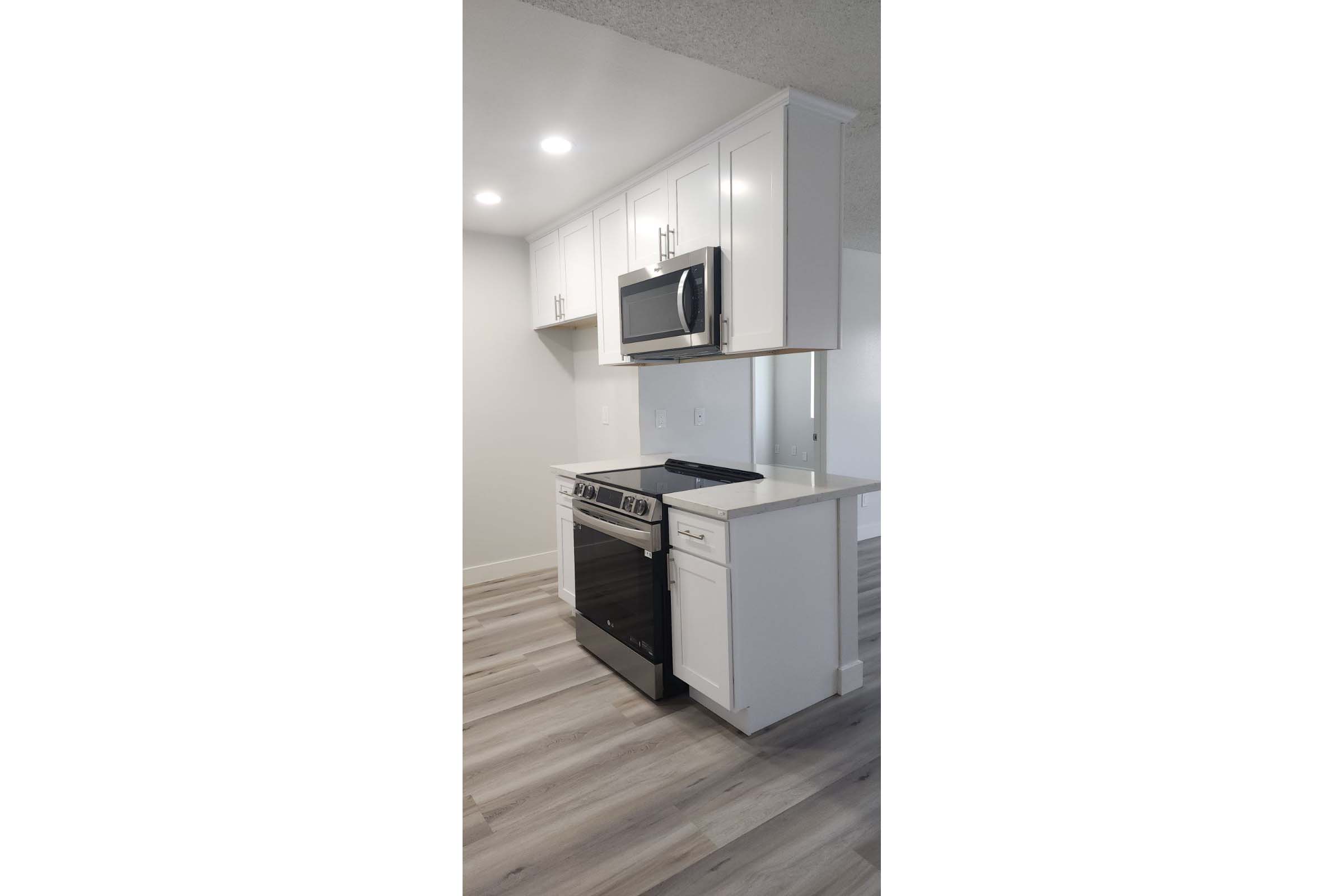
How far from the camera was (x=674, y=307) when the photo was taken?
2670 millimetres

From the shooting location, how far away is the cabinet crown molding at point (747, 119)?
2.19 metres

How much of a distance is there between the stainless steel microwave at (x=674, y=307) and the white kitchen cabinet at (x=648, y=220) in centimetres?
8

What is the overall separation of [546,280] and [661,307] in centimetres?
152

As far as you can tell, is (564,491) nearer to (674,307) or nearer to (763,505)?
(674,307)

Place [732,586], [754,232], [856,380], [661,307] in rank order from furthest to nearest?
[856,380] < [661,307] < [754,232] < [732,586]

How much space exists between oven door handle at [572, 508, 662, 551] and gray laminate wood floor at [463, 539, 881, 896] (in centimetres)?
64

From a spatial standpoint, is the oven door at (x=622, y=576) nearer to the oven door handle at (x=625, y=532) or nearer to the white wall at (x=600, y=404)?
the oven door handle at (x=625, y=532)

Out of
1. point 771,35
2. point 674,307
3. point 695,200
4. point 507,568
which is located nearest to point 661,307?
Result: point 674,307

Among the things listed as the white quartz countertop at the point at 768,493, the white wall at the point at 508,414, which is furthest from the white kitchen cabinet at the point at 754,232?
the white wall at the point at 508,414

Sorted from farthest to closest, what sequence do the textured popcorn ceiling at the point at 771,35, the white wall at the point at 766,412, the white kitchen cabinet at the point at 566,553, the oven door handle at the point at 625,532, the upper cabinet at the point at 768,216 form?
the white wall at the point at 766,412, the white kitchen cabinet at the point at 566,553, the oven door handle at the point at 625,532, the upper cabinet at the point at 768,216, the textured popcorn ceiling at the point at 771,35

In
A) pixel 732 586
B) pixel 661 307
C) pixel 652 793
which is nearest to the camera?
pixel 652 793

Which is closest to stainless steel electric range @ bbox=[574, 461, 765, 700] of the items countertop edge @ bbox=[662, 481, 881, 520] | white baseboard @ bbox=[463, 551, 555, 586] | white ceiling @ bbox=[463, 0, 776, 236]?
countertop edge @ bbox=[662, 481, 881, 520]
